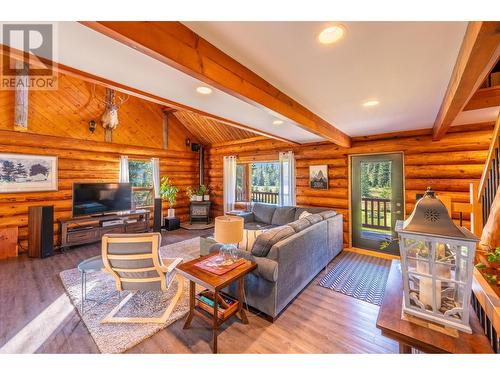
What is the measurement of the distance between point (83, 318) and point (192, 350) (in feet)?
4.22

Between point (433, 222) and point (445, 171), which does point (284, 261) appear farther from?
point (445, 171)

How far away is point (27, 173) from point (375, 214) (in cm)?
718

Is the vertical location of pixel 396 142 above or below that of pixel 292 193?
above

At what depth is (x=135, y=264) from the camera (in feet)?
6.89

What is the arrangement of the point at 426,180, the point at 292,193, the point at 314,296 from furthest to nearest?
1. the point at 292,193
2. the point at 426,180
3. the point at 314,296

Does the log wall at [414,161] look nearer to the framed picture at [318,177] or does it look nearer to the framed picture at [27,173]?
the framed picture at [318,177]

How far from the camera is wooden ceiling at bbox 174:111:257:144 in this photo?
616 cm

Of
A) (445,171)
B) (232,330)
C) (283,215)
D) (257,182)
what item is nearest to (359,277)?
(283,215)

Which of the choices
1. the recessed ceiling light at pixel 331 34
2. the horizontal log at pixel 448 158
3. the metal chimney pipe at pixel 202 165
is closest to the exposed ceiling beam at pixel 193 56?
the recessed ceiling light at pixel 331 34

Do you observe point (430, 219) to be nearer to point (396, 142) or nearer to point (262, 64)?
point (262, 64)

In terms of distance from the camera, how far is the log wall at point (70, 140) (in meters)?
3.93

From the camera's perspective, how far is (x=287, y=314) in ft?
7.55
